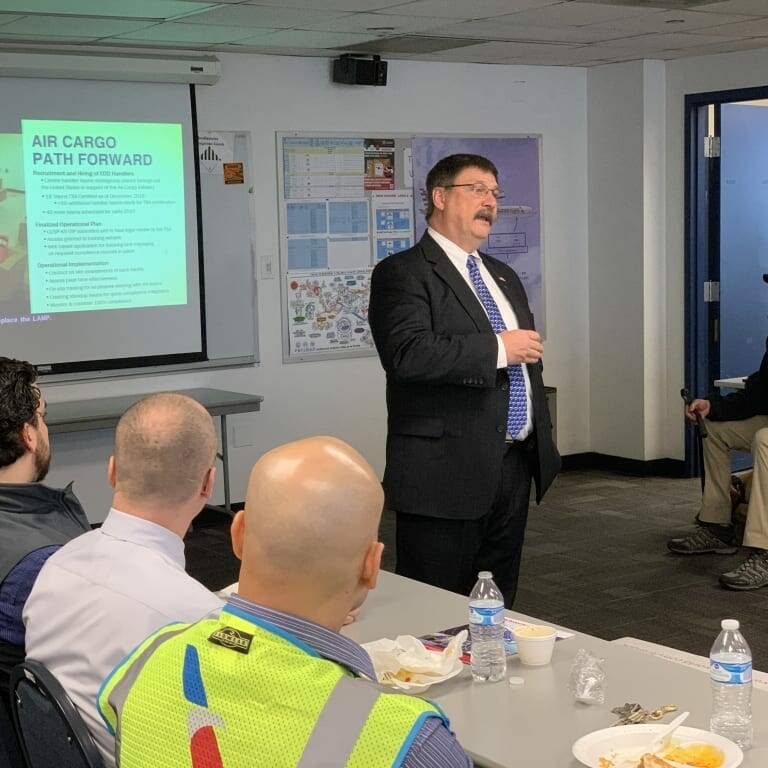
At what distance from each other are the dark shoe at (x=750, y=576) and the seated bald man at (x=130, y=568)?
356 centimetres

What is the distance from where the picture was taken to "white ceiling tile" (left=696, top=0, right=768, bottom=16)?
547 cm

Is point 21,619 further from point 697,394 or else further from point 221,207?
point 697,394

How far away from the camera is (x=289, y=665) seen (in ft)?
4.21

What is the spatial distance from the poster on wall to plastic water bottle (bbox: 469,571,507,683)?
17.1 feet

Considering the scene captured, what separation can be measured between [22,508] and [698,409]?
13.3 ft

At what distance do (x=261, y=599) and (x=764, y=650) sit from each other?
3.44 m

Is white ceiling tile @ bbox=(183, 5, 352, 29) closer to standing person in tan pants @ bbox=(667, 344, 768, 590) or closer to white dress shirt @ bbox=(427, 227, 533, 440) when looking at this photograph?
white dress shirt @ bbox=(427, 227, 533, 440)

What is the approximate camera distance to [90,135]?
6227 mm

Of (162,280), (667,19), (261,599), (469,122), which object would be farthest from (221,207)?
(261,599)

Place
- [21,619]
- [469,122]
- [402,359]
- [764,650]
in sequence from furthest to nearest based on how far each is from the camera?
[469,122], [764,650], [402,359], [21,619]

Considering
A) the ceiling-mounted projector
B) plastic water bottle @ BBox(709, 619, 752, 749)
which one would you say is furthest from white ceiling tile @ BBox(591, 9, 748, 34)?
plastic water bottle @ BBox(709, 619, 752, 749)

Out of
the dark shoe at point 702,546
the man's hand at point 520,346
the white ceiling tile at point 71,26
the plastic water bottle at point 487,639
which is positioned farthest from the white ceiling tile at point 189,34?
the plastic water bottle at point 487,639

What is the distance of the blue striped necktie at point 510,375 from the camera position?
3.40 metres

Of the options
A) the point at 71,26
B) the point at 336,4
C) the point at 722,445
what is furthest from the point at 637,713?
the point at 71,26
